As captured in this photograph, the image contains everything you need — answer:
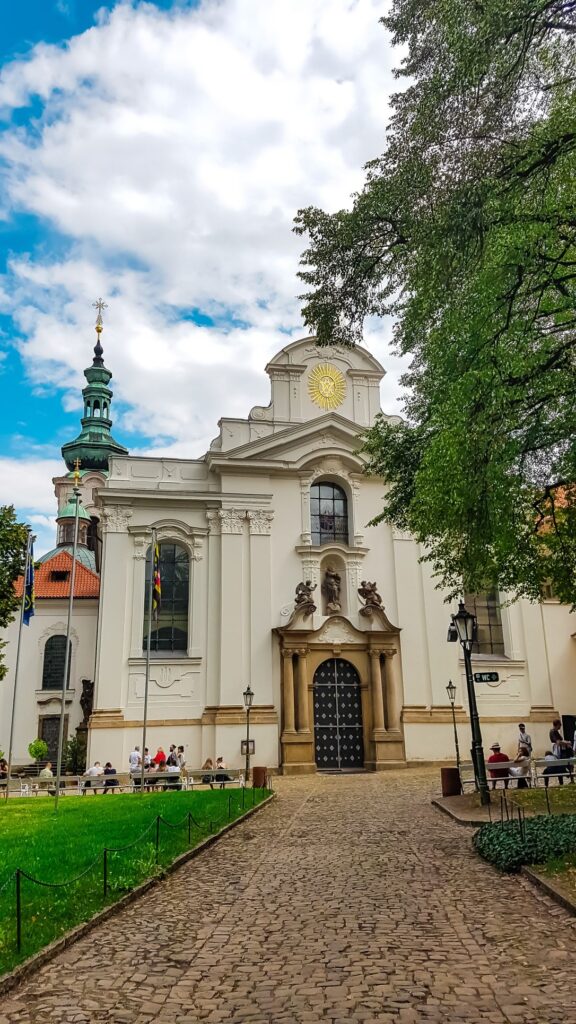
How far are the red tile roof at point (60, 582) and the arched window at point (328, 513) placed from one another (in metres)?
10.4

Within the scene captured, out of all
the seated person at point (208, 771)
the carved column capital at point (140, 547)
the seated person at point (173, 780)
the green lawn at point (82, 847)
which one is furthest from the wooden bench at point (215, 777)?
the carved column capital at point (140, 547)

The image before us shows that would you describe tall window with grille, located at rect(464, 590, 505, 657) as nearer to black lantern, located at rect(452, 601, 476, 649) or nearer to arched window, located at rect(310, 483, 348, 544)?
arched window, located at rect(310, 483, 348, 544)

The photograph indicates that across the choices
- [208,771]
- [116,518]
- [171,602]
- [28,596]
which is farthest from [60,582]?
[208,771]

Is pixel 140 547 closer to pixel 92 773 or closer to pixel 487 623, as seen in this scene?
pixel 92 773

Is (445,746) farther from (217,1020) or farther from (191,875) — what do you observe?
(217,1020)

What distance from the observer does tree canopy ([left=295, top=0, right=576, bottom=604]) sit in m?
9.67

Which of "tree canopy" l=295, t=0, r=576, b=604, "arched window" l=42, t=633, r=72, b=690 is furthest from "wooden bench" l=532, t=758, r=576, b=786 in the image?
"arched window" l=42, t=633, r=72, b=690

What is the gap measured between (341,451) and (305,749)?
11.4 m

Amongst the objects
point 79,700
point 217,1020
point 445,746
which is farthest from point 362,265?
point 79,700

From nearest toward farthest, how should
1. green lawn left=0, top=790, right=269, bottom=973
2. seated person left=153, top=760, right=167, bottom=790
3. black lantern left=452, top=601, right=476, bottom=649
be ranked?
green lawn left=0, top=790, right=269, bottom=973 → black lantern left=452, top=601, right=476, bottom=649 → seated person left=153, top=760, right=167, bottom=790

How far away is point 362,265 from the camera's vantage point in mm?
12586

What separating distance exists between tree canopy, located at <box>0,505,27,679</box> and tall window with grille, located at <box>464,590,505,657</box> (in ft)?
56.3

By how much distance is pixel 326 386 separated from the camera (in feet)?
108

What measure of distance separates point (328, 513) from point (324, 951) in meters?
25.6
